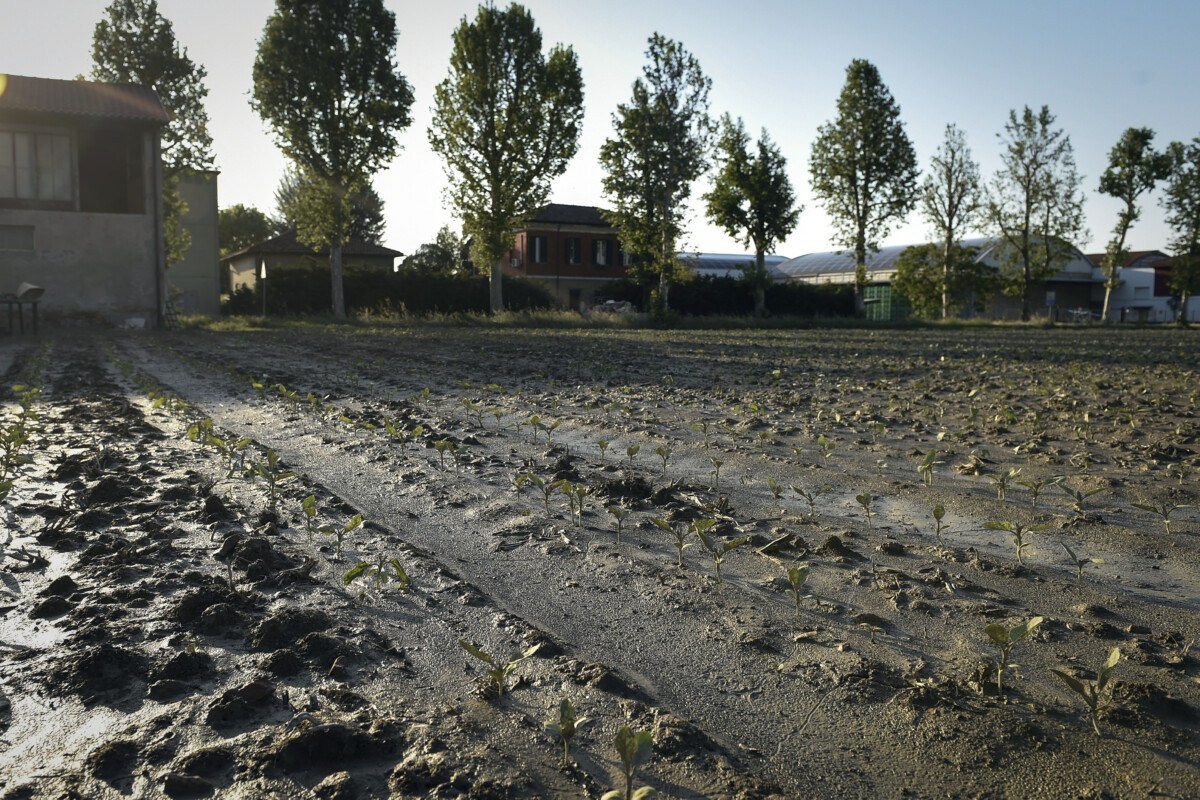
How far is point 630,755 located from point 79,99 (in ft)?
98.5

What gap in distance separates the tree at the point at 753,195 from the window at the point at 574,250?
43.8 feet

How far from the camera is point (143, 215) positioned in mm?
25250

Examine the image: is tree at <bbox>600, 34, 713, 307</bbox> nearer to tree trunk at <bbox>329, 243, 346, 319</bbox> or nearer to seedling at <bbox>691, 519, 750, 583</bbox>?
tree trunk at <bbox>329, 243, 346, 319</bbox>

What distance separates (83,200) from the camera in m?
24.9

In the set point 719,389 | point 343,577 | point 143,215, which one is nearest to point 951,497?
point 343,577

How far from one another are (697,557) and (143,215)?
27.1 m

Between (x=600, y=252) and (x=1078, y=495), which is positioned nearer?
(x=1078, y=495)

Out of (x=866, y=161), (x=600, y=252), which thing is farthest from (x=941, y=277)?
(x=600, y=252)

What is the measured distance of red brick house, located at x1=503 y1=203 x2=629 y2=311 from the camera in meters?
52.9

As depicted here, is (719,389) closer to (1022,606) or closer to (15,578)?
(1022,606)

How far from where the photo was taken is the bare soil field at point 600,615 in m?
1.84

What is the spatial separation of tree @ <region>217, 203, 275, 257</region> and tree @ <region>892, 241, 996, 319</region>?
185 ft

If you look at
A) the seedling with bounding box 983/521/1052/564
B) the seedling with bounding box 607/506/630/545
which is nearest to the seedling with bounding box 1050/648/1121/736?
the seedling with bounding box 983/521/1052/564

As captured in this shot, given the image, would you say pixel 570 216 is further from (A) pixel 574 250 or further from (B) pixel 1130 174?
(B) pixel 1130 174
